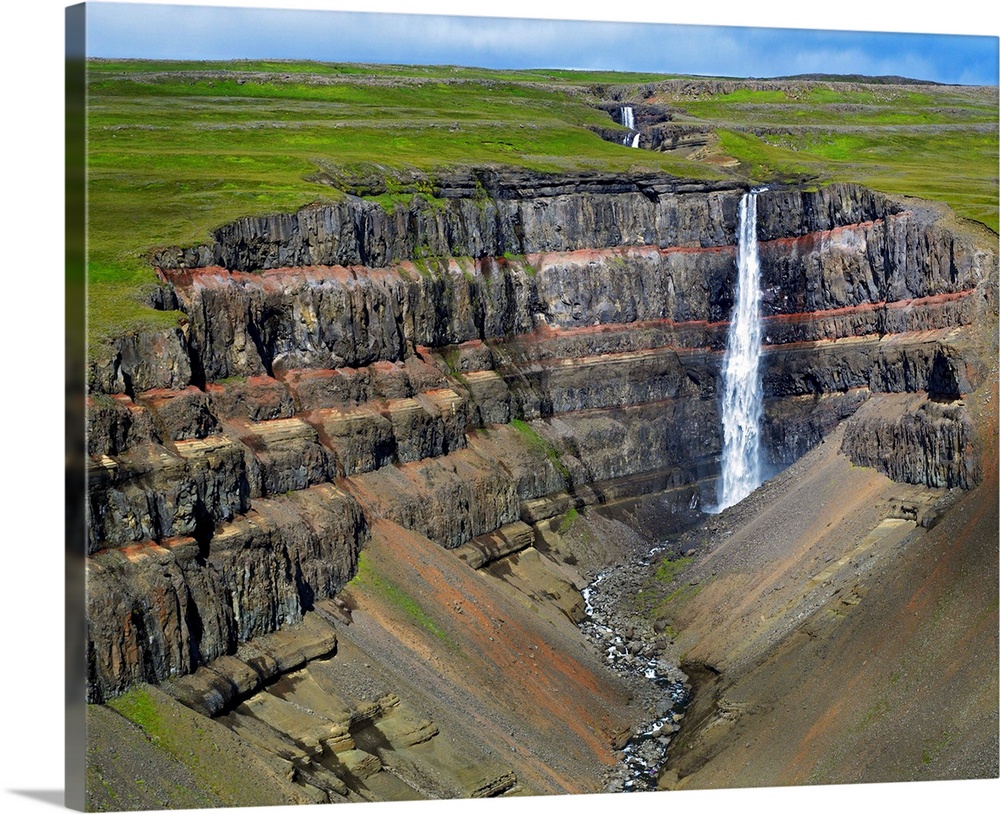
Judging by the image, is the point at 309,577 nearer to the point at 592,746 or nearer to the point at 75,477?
the point at 592,746

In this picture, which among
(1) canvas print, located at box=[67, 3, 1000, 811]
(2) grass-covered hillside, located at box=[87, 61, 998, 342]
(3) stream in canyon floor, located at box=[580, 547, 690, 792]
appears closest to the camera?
(1) canvas print, located at box=[67, 3, 1000, 811]

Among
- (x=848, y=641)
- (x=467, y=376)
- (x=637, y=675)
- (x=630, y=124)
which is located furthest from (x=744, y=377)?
(x=848, y=641)

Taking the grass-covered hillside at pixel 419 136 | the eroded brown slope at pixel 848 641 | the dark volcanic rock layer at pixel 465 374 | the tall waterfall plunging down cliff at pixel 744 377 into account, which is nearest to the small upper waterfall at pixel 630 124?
the grass-covered hillside at pixel 419 136

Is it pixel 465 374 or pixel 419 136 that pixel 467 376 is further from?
pixel 419 136

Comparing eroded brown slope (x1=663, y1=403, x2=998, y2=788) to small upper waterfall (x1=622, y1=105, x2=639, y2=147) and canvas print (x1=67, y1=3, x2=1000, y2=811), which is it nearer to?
canvas print (x1=67, y1=3, x2=1000, y2=811)

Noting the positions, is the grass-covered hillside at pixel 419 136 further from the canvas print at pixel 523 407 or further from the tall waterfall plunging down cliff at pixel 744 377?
the tall waterfall plunging down cliff at pixel 744 377

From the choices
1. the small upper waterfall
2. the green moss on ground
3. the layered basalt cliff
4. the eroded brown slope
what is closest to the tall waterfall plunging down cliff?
the layered basalt cliff

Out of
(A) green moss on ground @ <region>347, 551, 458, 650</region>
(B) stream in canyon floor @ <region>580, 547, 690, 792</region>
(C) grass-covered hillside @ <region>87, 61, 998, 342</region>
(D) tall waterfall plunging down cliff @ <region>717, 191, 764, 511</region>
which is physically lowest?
(B) stream in canyon floor @ <region>580, 547, 690, 792</region>
